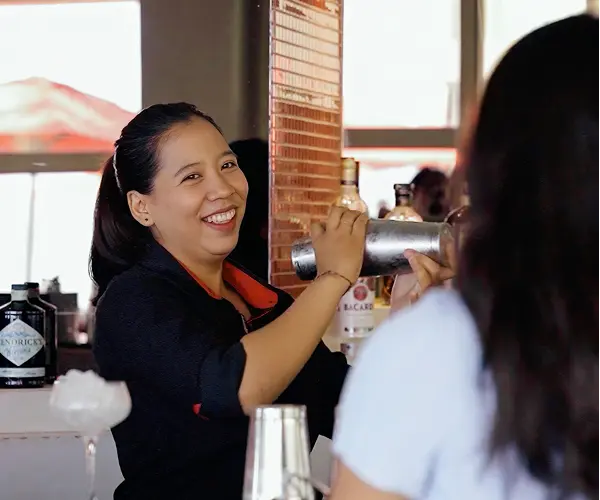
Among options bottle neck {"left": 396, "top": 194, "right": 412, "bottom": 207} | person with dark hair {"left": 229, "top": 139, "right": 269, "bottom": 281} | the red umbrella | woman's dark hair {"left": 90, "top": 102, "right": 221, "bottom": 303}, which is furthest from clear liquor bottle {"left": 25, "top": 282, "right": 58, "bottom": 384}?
the red umbrella

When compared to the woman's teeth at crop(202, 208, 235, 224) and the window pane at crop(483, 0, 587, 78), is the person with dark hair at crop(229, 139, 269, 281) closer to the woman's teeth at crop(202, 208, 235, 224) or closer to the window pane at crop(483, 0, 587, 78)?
the woman's teeth at crop(202, 208, 235, 224)

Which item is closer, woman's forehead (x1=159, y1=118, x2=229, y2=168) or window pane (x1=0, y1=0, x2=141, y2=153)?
woman's forehead (x1=159, y1=118, x2=229, y2=168)

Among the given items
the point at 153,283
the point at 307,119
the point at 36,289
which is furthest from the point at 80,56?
the point at 153,283

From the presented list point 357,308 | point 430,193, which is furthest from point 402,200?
point 430,193

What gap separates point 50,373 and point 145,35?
3.11 ft

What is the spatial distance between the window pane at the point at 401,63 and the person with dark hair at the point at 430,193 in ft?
0.81

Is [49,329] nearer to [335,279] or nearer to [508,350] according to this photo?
[335,279]

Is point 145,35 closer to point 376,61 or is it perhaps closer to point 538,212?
point 376,61

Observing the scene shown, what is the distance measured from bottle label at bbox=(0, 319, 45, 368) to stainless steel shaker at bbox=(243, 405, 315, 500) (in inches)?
40.9

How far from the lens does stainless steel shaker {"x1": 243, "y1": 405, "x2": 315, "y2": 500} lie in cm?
96

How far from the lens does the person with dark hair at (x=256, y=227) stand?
2.30 m

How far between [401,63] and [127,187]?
2.25m

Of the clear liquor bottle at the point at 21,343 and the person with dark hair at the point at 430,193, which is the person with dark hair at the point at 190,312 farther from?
the person with dark hair at the point at 430,193

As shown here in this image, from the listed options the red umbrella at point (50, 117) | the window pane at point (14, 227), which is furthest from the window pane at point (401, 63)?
the window pane at point (14, 227)
